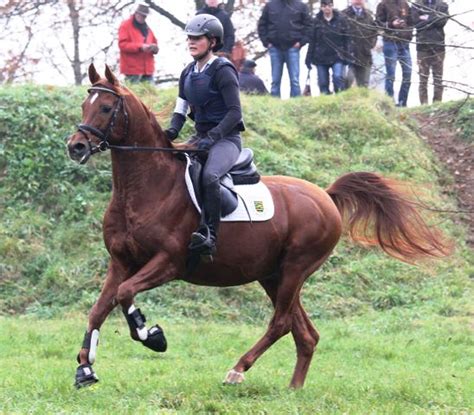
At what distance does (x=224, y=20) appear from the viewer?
19266 millimetres

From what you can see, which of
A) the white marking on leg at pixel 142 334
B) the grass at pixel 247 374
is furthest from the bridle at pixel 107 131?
the grass at pixel 247 374

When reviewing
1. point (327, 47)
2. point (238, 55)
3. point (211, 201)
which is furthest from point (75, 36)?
point (211, 201)

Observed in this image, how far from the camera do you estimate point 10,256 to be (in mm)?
16234

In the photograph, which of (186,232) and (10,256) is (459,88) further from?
(10,256)

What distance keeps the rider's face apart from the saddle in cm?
100

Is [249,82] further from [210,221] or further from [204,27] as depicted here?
→ [210,221]

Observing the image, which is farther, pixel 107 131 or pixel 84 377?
pixel 107 131

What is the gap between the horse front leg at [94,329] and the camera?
27.7 feet

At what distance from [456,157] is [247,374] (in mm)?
12295

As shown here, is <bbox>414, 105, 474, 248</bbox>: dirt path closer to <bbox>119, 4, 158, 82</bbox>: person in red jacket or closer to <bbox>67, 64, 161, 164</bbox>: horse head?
<bbox>119, 4, 158, 82</bbox>: person in red jacket

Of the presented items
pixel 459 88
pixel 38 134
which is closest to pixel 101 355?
pixel 459 88

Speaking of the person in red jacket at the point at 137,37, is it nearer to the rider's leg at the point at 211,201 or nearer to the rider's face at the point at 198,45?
the rider's face at the point at 198,45

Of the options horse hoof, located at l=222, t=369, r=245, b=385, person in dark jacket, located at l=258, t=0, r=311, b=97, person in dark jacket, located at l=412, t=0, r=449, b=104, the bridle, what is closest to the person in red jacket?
person in dark jacket, located at l=258, t=0, r=311, b=97

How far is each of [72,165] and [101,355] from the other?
6441 mm
